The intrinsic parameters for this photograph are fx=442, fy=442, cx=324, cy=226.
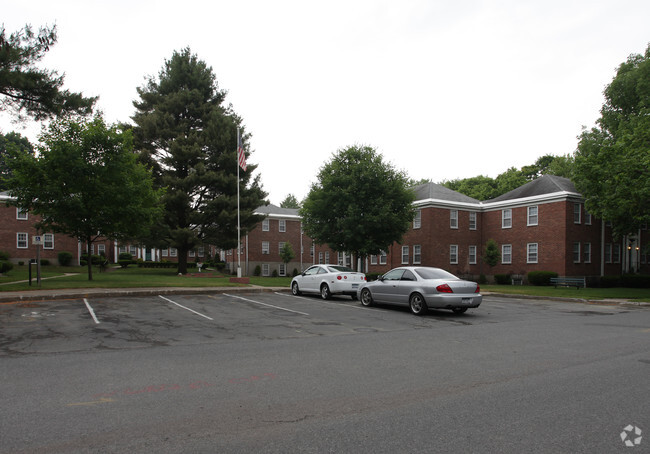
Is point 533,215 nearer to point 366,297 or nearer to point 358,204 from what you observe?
point 358,204

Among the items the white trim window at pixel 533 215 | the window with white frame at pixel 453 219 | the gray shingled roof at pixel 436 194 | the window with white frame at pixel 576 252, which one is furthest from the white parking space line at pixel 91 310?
the window with white frame at pixel 576 252

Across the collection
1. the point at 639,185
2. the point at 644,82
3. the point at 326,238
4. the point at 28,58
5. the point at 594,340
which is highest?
the point at 644,82

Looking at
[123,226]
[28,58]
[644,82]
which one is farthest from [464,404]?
[644,82]

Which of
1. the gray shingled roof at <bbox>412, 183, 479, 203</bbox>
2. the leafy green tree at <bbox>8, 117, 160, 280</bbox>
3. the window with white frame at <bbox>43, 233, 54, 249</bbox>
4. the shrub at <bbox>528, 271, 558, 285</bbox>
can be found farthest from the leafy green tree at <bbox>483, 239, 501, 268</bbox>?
the window with white frame at <bbox>43, 233, 54, 249</bbox>

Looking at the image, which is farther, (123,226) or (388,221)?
(388,221)

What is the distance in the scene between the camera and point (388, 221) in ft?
90.2

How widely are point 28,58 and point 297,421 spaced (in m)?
19.5

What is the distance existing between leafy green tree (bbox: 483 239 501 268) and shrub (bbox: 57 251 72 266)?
3735 centimetres

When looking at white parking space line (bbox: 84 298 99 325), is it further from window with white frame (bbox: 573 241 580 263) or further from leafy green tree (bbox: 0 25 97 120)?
window with white frame (bbox: 573 241 580 263)

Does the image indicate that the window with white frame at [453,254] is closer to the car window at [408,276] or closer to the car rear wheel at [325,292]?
the car rear wheel at [325,292]

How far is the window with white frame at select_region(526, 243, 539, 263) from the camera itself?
3538cm

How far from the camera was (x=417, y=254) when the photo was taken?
3803 centimetres

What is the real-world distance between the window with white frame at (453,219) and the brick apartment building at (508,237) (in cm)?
5

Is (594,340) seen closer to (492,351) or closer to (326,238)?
(492,351)
